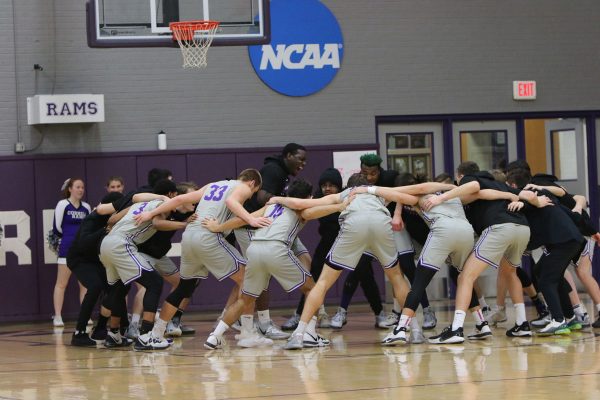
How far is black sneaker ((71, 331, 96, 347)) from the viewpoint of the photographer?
12.3 meters

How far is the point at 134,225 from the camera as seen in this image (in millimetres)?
11805

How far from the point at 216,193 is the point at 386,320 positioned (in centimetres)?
283

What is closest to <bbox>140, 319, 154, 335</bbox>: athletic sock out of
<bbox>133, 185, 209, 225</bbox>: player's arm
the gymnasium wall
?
<bbox>133, 185, 209, 225</bbox>: player's arm

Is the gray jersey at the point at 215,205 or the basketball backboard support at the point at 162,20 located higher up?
the basketball backboard support at the point at 162,20

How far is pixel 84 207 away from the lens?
601 inches

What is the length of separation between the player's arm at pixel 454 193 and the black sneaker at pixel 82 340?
3.91 metres

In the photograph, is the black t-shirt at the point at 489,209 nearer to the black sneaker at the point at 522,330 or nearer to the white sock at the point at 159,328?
the black sneaker at the point at 522,330

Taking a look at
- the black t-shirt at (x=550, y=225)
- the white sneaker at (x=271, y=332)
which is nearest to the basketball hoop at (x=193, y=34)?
the white sneaker at (x=271, y=332)

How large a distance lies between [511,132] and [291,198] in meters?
7.13

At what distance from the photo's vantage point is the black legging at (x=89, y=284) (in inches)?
481

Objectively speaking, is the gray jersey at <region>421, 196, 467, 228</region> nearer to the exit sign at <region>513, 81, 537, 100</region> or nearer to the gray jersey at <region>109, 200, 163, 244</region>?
the gray jersey at <region>109, 200, 163, 244</region>

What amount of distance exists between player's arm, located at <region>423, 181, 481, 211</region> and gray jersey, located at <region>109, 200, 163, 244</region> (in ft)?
9.01

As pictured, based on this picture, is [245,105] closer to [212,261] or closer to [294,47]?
[294,47]

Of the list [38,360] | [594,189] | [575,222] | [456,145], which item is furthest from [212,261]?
[594,189]
